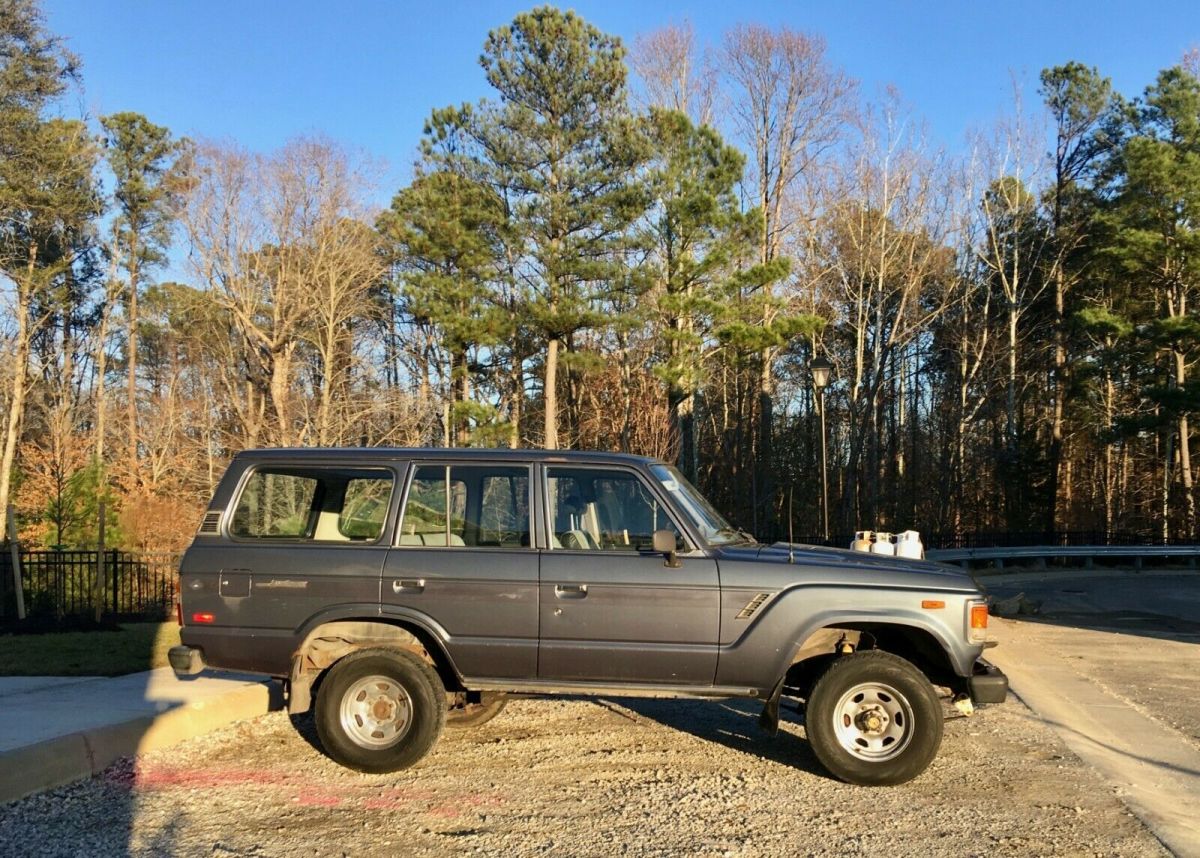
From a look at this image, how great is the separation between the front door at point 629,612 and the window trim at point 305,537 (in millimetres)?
1088

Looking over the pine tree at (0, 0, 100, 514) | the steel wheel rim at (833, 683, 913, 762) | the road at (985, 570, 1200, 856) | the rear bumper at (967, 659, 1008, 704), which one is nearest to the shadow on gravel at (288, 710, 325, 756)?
the steel wheel rim at (833, 683, 913, 762)

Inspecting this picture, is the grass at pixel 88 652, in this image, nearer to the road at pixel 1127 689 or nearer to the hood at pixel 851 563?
the hood at pixel 851 563

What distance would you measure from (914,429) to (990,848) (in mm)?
37521

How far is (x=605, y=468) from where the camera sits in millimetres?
6234

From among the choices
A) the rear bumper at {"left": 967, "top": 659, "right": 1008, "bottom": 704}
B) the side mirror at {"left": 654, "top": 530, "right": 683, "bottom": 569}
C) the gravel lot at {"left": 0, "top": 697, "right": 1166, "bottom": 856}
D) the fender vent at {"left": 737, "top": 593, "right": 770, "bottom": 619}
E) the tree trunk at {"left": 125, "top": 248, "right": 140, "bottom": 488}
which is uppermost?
the tree trunk at {"left": 125, "top": 248, "right": 140, "bottom": 488}

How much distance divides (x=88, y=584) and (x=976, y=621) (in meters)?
13.8

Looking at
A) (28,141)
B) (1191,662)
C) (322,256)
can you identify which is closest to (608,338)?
(322,256)

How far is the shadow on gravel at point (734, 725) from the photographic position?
651cm

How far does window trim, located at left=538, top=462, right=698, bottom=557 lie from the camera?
19.5 feet

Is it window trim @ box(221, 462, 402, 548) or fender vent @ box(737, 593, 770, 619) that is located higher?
window trim @ box(221, 462, 402, 548)

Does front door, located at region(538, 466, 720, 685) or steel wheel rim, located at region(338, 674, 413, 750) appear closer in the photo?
front door, located at region(538, 466, 720, 685)

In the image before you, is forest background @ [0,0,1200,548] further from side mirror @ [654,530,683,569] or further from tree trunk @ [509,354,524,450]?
side mirror @ [654,530,683,569]

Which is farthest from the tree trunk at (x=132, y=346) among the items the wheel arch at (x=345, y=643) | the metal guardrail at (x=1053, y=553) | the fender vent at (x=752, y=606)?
the fender vent at (x=752, y=606)

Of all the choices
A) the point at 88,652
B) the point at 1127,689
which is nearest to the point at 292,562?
the point at 88,652
